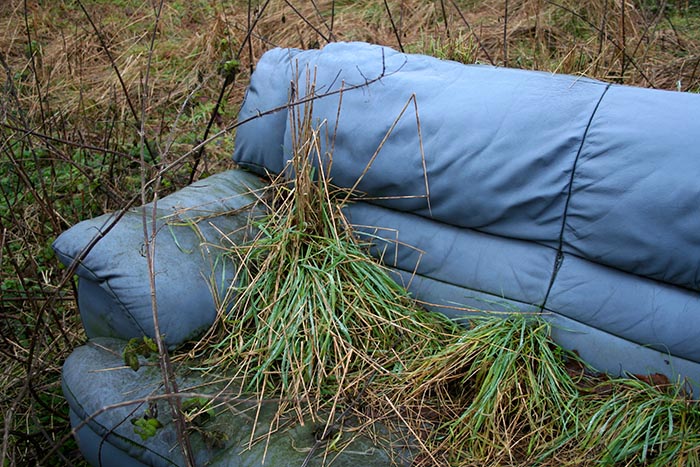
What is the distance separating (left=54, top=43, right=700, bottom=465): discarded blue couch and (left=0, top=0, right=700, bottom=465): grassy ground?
0.24 metres

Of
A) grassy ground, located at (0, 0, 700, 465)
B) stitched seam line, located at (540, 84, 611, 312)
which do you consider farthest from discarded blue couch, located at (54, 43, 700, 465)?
grassy ground, located at (0, 0, 700, 465)

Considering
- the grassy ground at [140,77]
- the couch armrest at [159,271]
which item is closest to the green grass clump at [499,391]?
the couch armrest at [159,271]

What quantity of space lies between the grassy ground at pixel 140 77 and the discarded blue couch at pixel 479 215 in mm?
243

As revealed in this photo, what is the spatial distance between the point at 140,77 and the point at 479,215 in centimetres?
155

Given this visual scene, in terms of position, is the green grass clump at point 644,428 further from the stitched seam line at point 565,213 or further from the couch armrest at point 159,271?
the couch armrest at point 159,271

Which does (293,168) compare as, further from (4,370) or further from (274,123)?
(4,370)

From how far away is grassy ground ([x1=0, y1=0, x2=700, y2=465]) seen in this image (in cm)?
221

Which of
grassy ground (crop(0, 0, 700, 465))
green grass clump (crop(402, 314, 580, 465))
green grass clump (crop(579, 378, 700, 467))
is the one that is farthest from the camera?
grassy ground (crop(0, 0, 700, 465))

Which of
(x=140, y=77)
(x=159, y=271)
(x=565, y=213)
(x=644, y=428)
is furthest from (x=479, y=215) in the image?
(x=140, y=77)

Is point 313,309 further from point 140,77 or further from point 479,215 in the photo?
point 140,77

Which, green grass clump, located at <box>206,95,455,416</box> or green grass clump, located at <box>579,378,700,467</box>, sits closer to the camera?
green grass clump, located at <box>579,378,700,467</box>

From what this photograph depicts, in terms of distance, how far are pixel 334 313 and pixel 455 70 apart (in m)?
0.82

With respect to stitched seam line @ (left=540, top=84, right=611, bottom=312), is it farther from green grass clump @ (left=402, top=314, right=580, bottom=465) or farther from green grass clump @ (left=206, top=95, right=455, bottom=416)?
green grass clump @ (left=206, top=95, right=455, bottom=416)

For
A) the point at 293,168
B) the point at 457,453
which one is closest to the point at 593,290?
the point at 457,453
